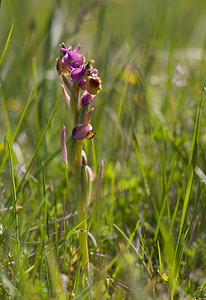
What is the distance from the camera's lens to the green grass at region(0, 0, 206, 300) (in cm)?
118

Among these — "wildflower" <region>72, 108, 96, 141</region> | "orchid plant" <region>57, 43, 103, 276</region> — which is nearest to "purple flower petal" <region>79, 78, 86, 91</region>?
"orchid plant" <region>57, 43, 103, 276</region>

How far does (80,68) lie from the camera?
1.19m

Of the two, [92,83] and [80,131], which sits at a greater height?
[92,83]

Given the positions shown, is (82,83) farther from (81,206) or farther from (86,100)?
(81,206)

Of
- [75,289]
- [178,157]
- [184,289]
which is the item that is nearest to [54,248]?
[75,289]

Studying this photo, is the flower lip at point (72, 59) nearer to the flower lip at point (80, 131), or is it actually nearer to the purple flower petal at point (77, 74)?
the purple flower petal at point (77, 74)

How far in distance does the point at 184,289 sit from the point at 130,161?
983mm

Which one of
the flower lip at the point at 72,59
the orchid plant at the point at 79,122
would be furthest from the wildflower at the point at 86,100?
the flower lip at the point at 72,59

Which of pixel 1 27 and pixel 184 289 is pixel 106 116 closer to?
pixel 184 289

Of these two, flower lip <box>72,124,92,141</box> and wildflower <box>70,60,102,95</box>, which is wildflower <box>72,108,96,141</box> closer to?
flower lip <box>72,124,92,141</box>

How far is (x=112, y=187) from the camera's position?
1.74 metres

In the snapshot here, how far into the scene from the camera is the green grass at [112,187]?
1.18 m

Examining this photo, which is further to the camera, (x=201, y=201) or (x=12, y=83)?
(x=12, y=83)

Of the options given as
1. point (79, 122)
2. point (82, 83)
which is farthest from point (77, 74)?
point (79, 122)
